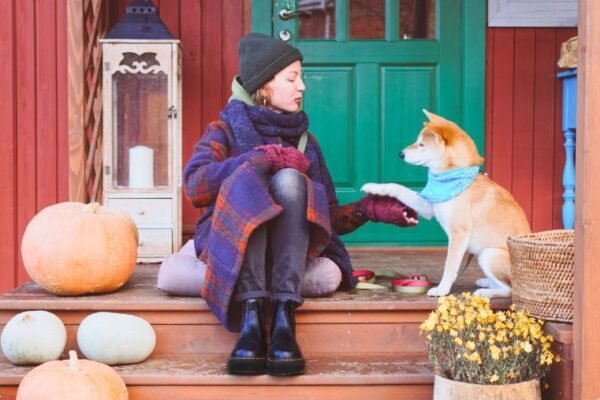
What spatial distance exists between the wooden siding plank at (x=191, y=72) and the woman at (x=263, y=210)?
5.40 ft

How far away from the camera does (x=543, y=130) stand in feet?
16.5

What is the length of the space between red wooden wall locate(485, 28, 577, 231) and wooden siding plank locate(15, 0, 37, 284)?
8.63ft

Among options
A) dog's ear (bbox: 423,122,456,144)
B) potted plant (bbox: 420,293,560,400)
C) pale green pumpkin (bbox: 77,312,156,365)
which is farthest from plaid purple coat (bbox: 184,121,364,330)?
potted plant (bbox: 420,293,560,400)

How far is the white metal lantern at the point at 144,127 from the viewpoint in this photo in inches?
179

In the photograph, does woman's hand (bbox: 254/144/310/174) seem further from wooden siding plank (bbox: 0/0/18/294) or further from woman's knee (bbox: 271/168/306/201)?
wooden siding plank (bbox: 0/0/18/294)

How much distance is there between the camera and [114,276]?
131 inches

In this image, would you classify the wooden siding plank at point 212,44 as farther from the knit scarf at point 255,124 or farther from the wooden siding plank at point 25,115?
the knit scarf at point 255,124

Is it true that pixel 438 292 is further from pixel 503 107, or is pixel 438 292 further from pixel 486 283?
pixel 503 107

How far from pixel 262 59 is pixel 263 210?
2.10ft

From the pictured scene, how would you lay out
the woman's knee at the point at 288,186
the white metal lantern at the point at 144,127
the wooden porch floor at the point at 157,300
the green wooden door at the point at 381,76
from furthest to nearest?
the green wooden door at the point at 381,76
the white metal lantern at the point at 144,127
the wooden porch floor at the point at 157,300
the woman's knee at the point at 288,186

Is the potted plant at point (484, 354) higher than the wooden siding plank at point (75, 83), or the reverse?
the wooden siding plank at point (75, 83)

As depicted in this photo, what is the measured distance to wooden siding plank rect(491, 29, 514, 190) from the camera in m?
4.99

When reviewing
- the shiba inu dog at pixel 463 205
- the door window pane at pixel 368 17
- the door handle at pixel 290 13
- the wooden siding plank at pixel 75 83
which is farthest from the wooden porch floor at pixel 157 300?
the door handle at pixel 290 13

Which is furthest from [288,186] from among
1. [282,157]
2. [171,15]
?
[171,15]
